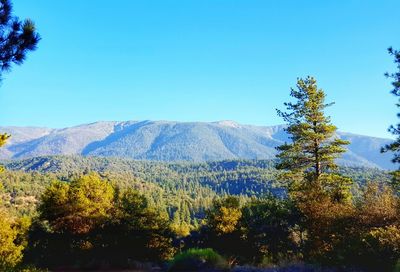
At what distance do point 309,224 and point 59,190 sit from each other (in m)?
14.2

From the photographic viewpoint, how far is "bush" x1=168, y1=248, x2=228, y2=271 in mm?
12564

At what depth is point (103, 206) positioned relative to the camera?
23719 mm

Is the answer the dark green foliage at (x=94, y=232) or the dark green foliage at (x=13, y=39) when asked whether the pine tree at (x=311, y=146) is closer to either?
the dark green foliage at (x=94, y=232)

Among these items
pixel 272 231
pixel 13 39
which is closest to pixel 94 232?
pixel 272 231

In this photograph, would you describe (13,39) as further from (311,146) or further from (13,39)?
(311,146)

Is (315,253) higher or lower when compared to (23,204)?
higher

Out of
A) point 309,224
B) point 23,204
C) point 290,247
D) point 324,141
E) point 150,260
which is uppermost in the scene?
point 324,141

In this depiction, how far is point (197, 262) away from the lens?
1282 centimetres

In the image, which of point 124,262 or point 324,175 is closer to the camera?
point 124,262

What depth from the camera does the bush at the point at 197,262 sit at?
41.2ft

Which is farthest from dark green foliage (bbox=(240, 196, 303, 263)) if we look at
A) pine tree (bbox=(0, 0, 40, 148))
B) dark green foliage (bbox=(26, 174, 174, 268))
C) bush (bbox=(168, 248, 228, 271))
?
pine tree (bbox=(0, 0, 40, 148))

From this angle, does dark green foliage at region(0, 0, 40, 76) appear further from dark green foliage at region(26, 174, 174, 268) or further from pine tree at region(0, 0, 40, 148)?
dark green foliage at region(26, 174, 174, 268)

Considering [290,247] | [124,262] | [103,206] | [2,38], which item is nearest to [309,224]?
[290,247]

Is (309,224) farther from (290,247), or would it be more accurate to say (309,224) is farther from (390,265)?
(390,265)
